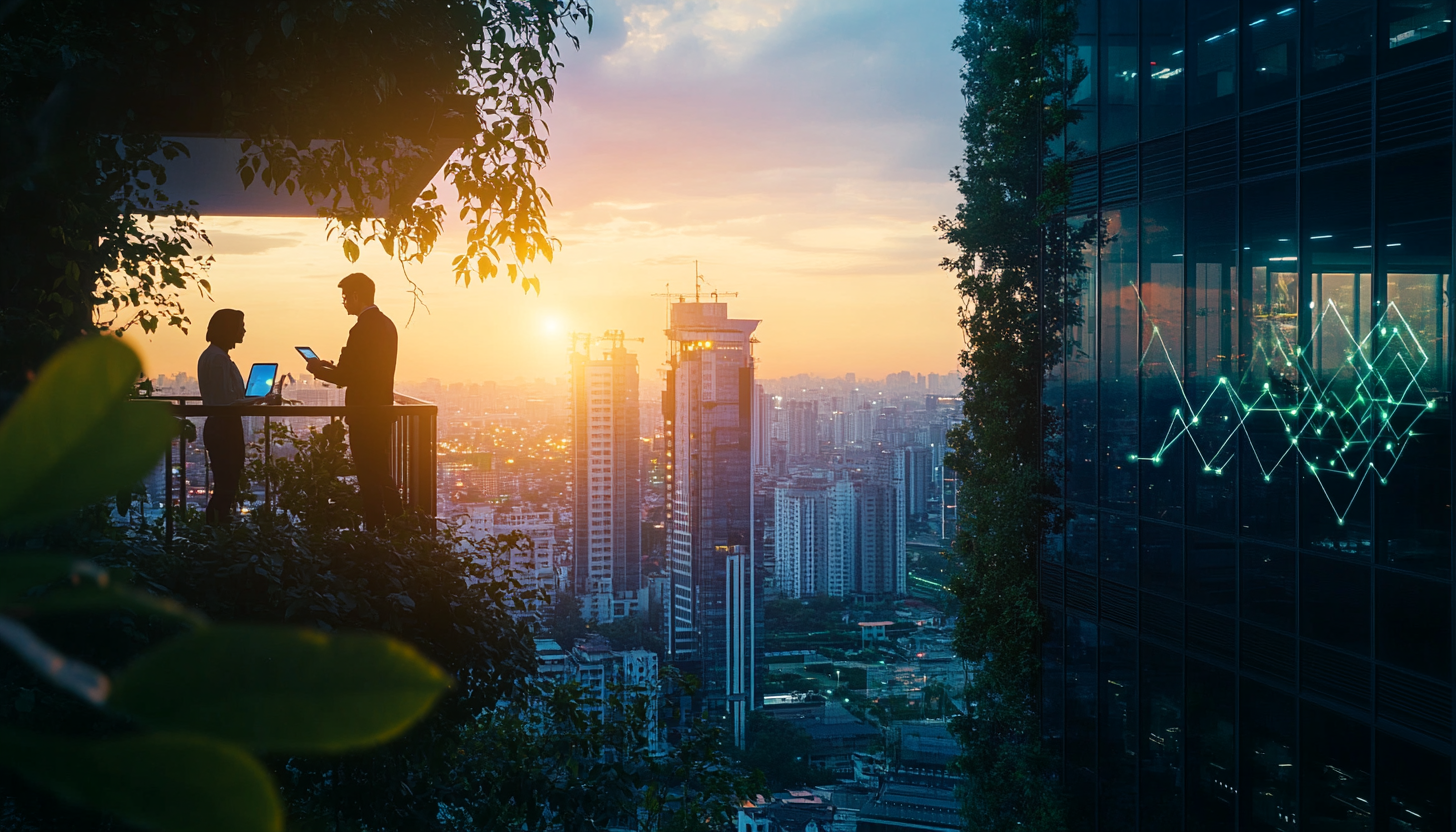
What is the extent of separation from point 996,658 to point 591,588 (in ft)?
39.5

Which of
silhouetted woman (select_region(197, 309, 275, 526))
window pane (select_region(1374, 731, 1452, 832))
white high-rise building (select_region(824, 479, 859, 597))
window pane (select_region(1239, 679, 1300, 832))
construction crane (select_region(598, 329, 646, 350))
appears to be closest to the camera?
silhouetted woman (select_region(197, 309, 275, 526))

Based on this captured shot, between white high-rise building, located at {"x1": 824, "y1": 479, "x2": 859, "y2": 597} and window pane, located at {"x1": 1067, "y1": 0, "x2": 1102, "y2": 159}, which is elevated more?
window pane, located at {"x1": 1067, "y1": 0, "x2": 1102, "y2": 159}

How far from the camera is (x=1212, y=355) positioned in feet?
28.6

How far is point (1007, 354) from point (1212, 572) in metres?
3.97

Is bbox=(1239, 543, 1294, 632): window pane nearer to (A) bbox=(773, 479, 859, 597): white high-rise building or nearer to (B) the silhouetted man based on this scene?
(B) the silhouetted man

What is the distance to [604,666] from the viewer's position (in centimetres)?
1228

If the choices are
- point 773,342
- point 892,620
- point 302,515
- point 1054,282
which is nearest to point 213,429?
point 302,515

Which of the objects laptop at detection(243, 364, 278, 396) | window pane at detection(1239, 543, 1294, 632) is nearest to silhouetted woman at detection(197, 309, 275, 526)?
laptop at detection(243, 364, 278, 396)

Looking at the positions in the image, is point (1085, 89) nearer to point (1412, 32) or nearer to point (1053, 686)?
point (1412, 32)

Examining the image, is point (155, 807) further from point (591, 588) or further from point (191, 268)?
point (591, 588)

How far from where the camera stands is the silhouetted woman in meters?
5.09

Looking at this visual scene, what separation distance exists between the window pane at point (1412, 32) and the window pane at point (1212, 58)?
153cm

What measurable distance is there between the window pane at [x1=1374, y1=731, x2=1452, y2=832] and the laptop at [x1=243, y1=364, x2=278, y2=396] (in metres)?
8.01

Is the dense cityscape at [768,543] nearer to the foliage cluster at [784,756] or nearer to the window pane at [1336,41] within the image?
the foliage cluster at [784,756]
